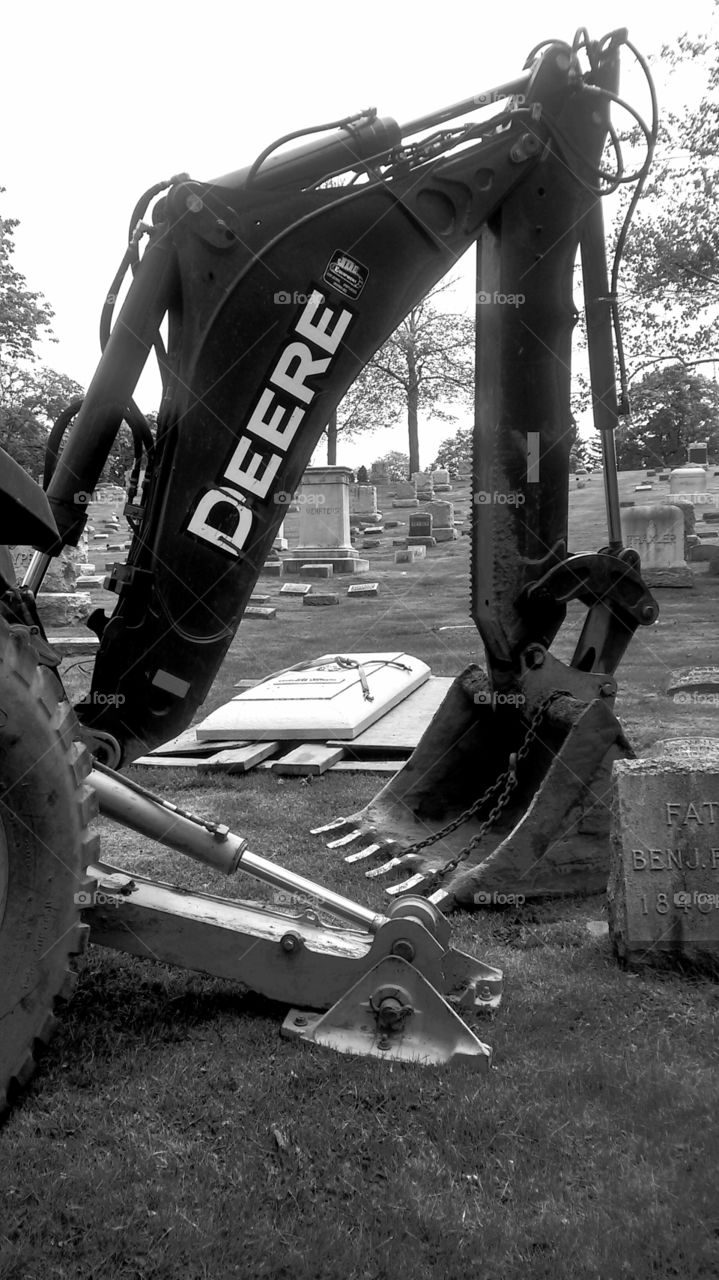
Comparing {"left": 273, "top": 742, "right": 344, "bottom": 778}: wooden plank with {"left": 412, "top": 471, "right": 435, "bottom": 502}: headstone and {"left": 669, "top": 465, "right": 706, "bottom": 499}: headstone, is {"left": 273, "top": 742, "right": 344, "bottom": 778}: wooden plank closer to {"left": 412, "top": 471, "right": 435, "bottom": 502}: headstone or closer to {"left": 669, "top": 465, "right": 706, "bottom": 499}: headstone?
{"left": 669, "top": 465, "right": 706, "bottom": 499}: headstone

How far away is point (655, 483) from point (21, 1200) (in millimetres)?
36108

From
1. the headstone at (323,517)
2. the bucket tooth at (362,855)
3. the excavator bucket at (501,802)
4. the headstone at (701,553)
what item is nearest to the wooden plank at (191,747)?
the excavator bucket at (501,802)

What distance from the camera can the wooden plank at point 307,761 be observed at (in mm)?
6895

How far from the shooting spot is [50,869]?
9.36ft

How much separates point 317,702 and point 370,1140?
5196mm

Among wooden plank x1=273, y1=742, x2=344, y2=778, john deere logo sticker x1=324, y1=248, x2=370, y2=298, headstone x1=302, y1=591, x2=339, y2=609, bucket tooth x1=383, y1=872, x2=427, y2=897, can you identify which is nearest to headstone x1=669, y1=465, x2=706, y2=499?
headstone x1=302, y1=591, x2=339, y2=609

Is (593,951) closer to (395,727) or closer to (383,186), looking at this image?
(383,186)

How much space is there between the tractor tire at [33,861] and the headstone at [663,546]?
51.3ft

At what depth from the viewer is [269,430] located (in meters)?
3.76

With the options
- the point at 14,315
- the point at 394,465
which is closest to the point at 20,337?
the point at 14,315

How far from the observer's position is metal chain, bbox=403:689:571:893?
4660 millimetres

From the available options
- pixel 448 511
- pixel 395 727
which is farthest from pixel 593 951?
pixel 448 511

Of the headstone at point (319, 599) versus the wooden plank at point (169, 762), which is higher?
the headstone at point (319, 599)

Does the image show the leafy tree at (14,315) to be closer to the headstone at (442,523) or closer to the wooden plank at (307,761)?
the headstone at (442,523)
